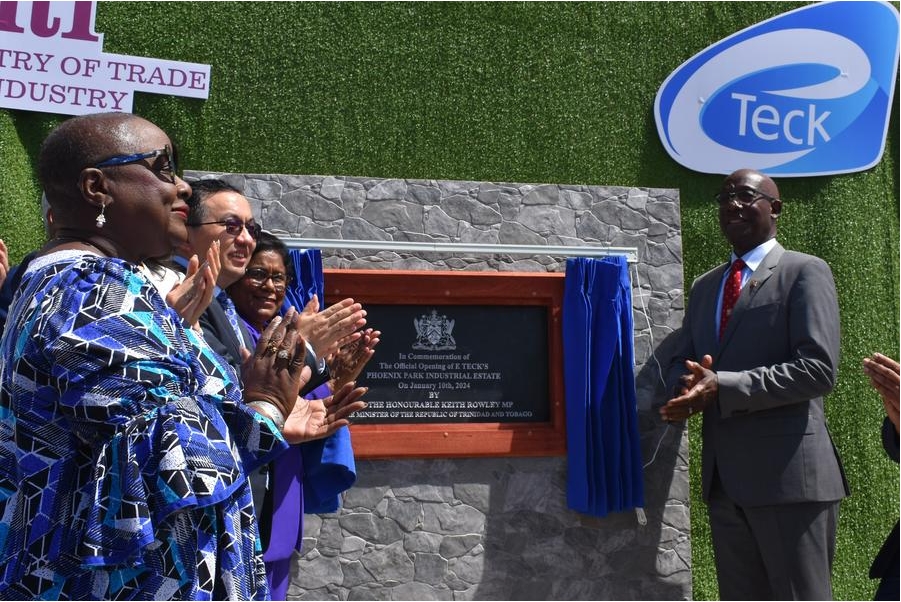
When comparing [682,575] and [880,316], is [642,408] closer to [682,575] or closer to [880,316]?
[682,575]

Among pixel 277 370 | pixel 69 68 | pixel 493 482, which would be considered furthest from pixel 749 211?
pixel 69 68

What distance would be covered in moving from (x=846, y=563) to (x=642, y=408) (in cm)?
163

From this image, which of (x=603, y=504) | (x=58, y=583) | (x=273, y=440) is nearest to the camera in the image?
(x=58, y=583)

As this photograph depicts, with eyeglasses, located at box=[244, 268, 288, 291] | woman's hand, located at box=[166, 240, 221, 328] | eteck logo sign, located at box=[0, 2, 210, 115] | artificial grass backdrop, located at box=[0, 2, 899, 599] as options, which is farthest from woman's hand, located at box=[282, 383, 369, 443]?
eteck logo sign, located at box=[0, 2, 210, 115]

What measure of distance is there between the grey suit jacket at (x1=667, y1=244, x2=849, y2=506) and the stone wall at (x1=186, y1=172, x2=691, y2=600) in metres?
0.81

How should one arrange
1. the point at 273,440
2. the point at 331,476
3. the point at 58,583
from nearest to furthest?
the point at 58,583 → the point at 273,440 → the point at 331,476

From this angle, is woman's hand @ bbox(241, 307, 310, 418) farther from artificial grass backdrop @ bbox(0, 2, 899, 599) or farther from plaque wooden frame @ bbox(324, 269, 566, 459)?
artificial grass backdrop @ bbox(0, 2, 899, 599)

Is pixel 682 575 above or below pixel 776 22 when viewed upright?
below

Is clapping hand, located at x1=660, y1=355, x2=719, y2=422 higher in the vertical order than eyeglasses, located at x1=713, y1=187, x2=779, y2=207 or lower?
lower

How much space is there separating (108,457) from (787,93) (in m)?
5.03

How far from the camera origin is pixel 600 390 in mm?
4852

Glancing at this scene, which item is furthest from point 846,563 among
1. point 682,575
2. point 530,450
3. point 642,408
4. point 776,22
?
point 776,22

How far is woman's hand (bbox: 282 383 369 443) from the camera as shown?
2510mm

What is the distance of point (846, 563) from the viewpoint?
217 inches
